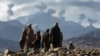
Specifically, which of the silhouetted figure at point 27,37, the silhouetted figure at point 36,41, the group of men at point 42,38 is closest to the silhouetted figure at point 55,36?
the group of men at point 42,38

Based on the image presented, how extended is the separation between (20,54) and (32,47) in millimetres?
9030

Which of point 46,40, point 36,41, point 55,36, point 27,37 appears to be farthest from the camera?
point 27,37

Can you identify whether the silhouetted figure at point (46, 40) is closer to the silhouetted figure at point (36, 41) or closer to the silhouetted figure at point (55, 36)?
the silhouetted figure at point (55, 36)

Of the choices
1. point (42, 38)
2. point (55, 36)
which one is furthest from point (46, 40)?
point (55, 36)

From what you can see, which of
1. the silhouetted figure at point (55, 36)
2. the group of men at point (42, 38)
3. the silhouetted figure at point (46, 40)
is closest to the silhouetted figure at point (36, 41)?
the group of men at point (42, 38)

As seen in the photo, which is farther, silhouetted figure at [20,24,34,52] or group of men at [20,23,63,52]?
silhouetted figure at [20,24,34,52]

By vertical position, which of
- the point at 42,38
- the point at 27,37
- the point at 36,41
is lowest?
the point at 36,41

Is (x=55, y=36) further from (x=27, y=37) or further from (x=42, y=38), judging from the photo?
(x=27, y=37)

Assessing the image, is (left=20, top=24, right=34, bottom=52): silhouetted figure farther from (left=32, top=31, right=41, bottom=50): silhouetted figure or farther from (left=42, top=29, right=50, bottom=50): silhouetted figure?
(left=42, top=29, right=50, bottom=50): silhouetted figure

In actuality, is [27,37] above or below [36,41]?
above

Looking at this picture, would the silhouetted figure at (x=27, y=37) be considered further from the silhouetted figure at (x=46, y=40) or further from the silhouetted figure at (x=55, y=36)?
the silhouetted figure at (x=55, y=36)

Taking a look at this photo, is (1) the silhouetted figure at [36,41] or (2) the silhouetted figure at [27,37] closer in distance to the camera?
(1) the silhouetted figure at [36,41]

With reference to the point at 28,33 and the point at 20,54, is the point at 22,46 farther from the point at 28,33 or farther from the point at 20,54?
the point at 20,54

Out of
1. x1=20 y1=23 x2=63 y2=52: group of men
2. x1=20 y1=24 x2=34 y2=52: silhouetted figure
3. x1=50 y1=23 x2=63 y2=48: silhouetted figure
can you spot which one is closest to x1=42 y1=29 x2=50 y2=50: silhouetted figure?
x1=20 y1=23 x2=63 y2=52: group of men
